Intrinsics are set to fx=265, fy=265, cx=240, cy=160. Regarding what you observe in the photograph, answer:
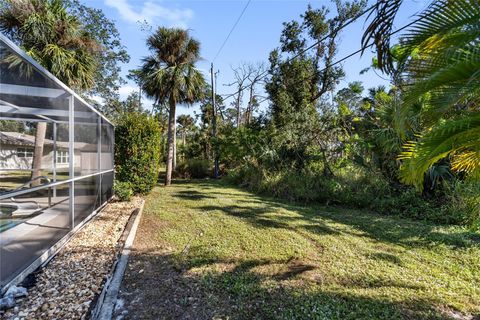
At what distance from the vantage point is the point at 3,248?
9.55ft

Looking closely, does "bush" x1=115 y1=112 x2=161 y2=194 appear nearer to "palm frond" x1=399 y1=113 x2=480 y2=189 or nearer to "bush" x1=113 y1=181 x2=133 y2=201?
"bush" x1=113 y1=181 x2=133 y2=201

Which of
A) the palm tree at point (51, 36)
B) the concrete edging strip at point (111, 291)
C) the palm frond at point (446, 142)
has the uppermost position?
the palm tree at point (51, 36)

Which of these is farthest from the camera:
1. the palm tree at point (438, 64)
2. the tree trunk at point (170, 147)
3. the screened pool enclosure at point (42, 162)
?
the tree trunk at point (170, 147)

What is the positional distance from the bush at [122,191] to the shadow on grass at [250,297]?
15.6ft

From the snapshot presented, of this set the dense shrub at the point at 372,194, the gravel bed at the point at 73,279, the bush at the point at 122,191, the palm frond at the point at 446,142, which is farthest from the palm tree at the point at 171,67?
the palm frond at the point at 446,142

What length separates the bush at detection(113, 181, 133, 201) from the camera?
305 inches

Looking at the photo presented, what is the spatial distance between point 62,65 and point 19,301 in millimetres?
7827

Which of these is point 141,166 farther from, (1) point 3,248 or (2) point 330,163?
(2) point 330,163

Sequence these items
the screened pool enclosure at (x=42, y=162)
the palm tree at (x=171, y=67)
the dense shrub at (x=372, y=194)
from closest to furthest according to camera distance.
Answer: the screened pool enclosure at (x=42, y=162) → the dense shrub at (x=372, y=194) → the palm tree at (x=171, y=67)

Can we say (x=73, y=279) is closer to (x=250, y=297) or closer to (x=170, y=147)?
(x=250, y=297)

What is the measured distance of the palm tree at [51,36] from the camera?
7.94 meters

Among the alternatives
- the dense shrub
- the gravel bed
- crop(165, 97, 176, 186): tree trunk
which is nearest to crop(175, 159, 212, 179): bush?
crop(165, 97, 176, 186): tree trunk

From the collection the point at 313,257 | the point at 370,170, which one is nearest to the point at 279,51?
the point at 370,170

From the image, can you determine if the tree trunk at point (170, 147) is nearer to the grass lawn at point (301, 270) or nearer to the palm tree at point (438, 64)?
the grass lawn at point (301, 270)
